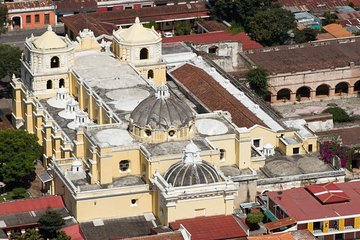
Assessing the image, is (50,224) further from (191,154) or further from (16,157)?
(16,157)

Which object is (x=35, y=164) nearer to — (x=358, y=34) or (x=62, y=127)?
(x=62, y=127)

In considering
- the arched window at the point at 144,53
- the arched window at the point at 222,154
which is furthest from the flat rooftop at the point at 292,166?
the arched window at the point at 144,53

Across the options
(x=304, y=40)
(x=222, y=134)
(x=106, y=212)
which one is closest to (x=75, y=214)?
(x=106, y=212)

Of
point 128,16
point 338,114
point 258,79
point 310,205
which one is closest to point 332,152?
point 310,205

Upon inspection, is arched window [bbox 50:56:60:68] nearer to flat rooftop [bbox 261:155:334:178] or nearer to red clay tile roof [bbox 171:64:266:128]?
red clay tile roof [bbox 171:64:266:128]

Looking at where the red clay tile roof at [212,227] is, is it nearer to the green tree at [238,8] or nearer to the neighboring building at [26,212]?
the neighboring building at [26,212]

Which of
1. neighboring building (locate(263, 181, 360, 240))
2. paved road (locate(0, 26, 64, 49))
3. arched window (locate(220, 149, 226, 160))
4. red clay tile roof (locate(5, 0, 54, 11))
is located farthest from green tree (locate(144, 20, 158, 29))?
neighboring building (locate(263, 181, 360, 240))
